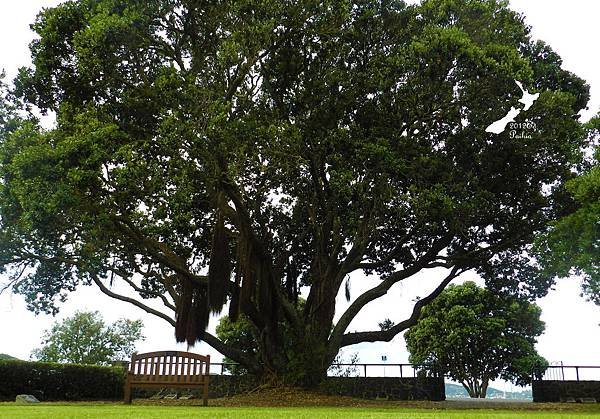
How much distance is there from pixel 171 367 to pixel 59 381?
5.63 meters

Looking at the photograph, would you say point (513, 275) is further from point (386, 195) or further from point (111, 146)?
point (111, 146)

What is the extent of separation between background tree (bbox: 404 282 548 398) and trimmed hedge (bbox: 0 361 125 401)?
1407cm

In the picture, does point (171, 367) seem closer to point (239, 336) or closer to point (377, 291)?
point (377, 291)

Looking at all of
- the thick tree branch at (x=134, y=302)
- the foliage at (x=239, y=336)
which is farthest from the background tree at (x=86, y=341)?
the thick tree branch at (x=134, y=302)

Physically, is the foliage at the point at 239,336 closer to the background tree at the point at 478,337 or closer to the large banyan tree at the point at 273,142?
the large banyan tree at the point at 273,142

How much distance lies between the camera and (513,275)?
1775 cm

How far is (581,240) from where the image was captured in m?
11.4

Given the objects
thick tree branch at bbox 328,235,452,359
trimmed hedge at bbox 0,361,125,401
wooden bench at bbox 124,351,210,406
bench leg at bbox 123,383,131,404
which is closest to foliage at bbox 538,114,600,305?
thick tree branch at bbox 328,235,452,359

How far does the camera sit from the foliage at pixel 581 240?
11.2 meters

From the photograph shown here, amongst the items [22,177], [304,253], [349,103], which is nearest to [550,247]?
[349,103]

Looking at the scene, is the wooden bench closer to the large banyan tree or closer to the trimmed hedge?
the large banyan tree

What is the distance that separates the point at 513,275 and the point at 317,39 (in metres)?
10.3

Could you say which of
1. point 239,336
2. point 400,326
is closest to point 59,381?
point 239,336

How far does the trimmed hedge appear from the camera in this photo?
14188mm
